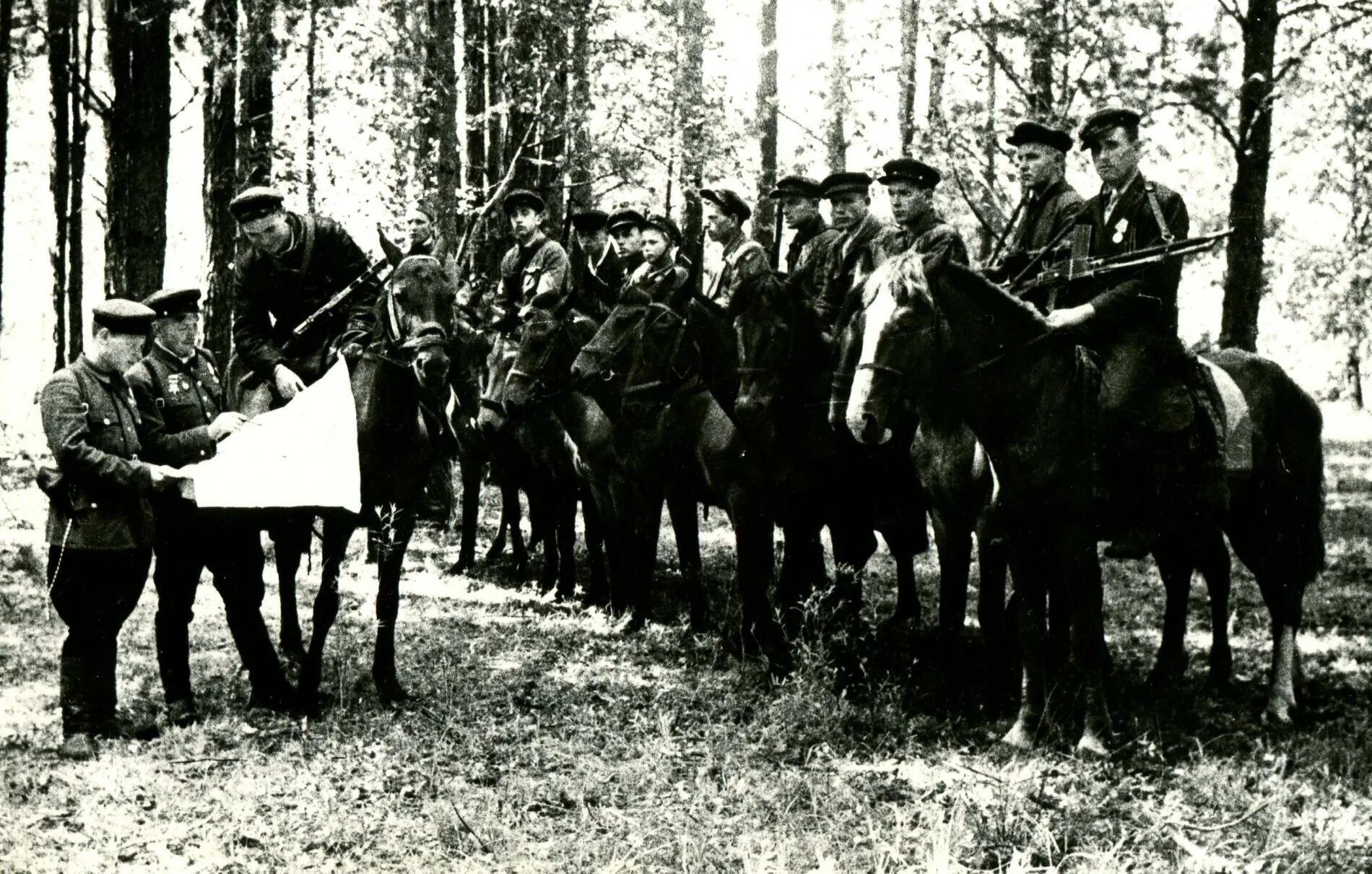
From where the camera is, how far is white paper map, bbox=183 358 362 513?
6.46 m

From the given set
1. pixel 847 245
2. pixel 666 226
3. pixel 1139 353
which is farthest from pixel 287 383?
pixel 1139 353

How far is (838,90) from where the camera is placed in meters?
22.2

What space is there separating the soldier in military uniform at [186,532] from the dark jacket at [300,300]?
0.36 meters

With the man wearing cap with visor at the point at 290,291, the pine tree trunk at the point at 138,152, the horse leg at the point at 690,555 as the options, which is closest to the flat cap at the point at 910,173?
the horse leg at the point at 690,555

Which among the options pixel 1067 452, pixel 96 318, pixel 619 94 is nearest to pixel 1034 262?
pixel 1067 452

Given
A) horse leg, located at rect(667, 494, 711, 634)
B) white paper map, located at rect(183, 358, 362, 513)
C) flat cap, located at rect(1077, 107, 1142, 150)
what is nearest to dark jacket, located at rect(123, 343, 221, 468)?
white paper map, located at rect(183, 358, 362, 513)

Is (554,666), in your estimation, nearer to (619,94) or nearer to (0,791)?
(0,791)

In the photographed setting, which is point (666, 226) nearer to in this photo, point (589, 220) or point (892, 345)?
point (589, 220)

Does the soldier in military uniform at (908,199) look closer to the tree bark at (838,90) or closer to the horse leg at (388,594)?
the horse leg at (388,594)

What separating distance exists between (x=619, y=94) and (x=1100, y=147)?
1531cm

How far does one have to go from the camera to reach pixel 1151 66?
1388 centimetres

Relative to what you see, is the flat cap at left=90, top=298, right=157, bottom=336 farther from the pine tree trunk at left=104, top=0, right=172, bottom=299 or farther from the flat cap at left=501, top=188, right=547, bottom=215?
the pine tree trunk at left=104, top=0, right=172, bottom=299

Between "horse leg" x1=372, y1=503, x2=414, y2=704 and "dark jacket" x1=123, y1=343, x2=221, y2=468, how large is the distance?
109cm

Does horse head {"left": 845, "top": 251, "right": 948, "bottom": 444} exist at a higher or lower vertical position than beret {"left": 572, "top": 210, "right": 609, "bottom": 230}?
lower
